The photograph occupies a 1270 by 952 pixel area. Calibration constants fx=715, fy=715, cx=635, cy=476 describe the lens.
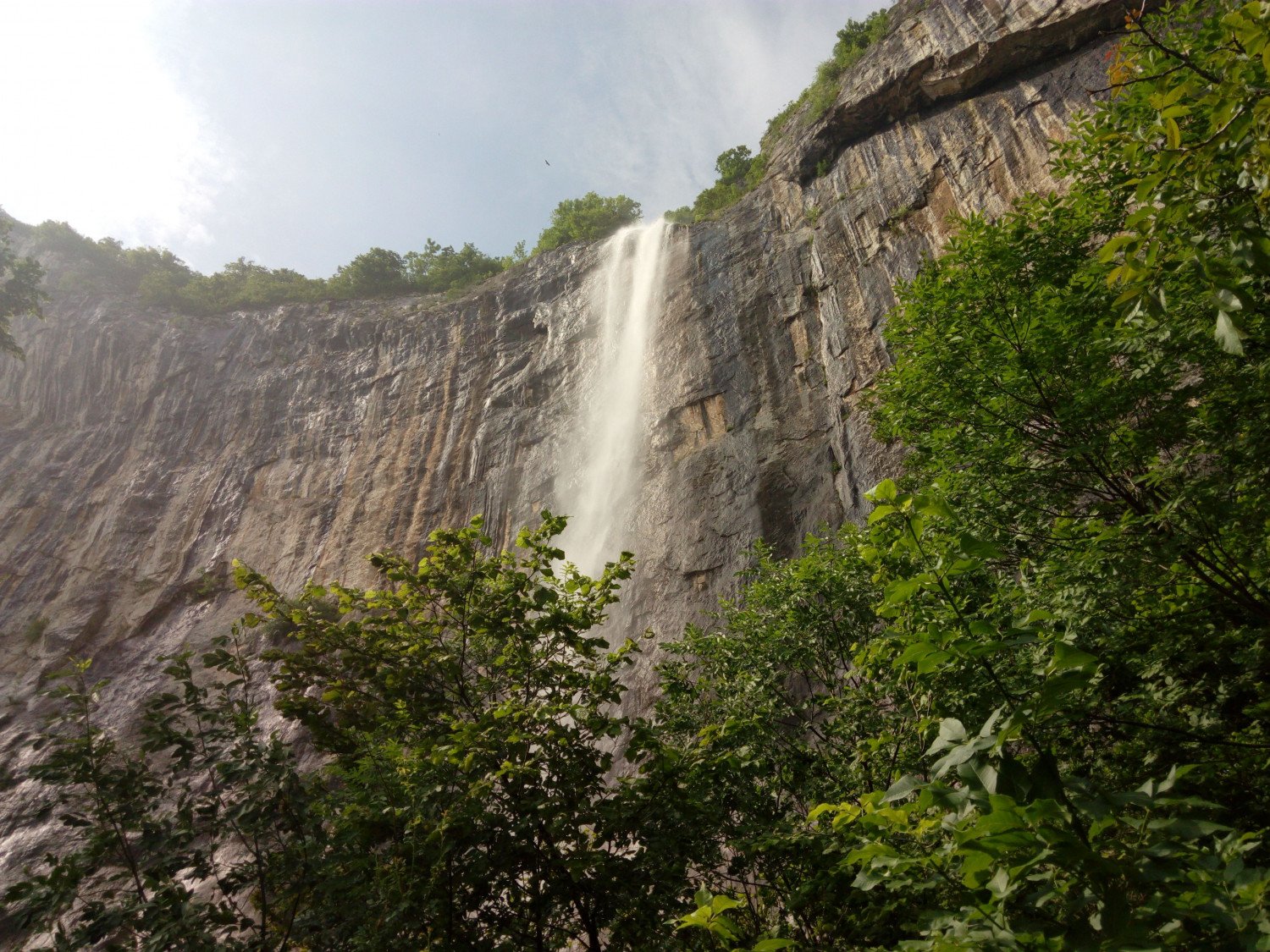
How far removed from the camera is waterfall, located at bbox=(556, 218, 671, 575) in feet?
59.4

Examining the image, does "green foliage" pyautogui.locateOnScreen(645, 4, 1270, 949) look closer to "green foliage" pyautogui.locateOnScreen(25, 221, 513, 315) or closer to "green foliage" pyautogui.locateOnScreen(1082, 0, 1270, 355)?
"green foliage" pyautogui.locateOnScreen(1082, 0, 1270, 355)

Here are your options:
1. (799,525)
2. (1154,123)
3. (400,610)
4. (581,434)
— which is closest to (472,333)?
(581,434)

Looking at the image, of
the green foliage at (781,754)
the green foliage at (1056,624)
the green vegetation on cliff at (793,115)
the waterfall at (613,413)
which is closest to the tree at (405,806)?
the green foliage at (781,754)

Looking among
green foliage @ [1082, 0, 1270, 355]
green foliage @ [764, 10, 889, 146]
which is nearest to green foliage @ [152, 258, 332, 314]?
green foliage @ [764, 10, 889, 146]

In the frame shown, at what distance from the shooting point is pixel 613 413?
66.8ft

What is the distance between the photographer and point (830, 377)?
1689cm

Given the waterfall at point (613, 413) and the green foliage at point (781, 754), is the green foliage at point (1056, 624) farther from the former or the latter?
the waterfall at point (613, 413)

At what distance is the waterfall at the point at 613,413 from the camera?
18.1 metres

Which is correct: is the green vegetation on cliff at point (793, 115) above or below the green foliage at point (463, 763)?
above

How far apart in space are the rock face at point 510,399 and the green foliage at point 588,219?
476 cm

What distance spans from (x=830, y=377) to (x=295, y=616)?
1428cm

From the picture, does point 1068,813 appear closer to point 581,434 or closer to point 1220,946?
point 1220,946

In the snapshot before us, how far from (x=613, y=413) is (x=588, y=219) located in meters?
15.0

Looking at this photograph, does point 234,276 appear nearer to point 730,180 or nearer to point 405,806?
point 730,180
